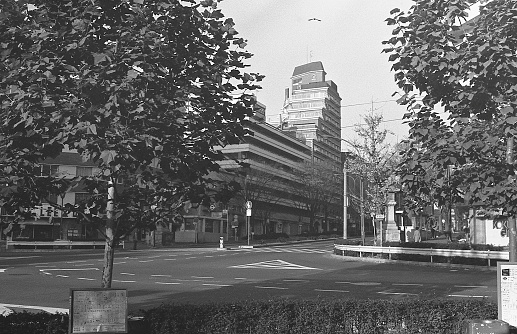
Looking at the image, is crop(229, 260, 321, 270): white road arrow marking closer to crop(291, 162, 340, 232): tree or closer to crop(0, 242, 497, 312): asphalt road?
crop(0, 242, 497, 312): asphalt road

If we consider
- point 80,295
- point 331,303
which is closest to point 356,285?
point 331,303

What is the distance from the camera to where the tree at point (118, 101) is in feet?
23.0

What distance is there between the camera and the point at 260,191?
3130 inches

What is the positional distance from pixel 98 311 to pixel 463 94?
615 centimetres

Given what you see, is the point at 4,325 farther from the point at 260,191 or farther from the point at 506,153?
the point at 260,191

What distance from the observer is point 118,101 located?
6875 mm

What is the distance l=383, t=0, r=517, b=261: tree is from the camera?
8312 millimetres

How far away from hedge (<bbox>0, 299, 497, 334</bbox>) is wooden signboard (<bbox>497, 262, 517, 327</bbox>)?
1.18 metres

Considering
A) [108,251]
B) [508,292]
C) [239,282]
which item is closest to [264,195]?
[239,282]

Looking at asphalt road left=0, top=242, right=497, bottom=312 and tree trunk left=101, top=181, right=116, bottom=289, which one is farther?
asphalt road left=0, top=242, right=497, bottom=312

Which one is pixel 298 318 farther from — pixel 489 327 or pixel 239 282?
pixel 239 282

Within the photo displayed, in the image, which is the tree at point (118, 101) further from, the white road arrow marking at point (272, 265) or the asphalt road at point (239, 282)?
the white road arrow marking at point (272, 265)

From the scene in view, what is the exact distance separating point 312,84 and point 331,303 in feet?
534

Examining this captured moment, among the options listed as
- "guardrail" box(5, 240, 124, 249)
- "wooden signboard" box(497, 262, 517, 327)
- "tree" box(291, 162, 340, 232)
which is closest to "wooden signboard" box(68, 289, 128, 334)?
"wooden signboard" box(497, 262, 517, 327)
